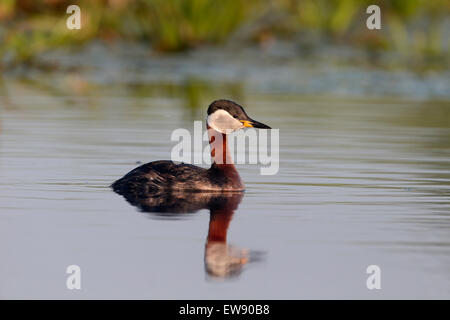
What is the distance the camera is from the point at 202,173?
11.5m

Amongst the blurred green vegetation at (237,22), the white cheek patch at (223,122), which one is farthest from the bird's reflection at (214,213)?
the blurred green vegetation at (237,22)

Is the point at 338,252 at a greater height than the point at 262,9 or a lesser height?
lesser

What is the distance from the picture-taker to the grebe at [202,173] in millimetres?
11219

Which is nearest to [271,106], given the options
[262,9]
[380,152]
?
[380,152]

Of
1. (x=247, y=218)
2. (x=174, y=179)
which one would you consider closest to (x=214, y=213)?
(x=247, y=218)

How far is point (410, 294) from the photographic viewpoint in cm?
733

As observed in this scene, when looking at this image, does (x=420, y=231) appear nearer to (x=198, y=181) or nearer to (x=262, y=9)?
(x=198, y=181)

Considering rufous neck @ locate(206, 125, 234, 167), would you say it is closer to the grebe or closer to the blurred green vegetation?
the grebe

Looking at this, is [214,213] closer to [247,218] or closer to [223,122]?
[247,218]

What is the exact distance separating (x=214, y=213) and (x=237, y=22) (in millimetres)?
16127

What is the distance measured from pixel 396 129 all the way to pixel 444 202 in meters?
5.92

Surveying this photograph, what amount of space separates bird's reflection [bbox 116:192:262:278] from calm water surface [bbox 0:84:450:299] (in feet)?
0.09

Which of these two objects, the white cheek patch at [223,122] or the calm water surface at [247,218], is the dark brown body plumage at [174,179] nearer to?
the calm water surface at [247,218]

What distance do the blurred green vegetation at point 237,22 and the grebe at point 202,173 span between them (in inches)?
463
